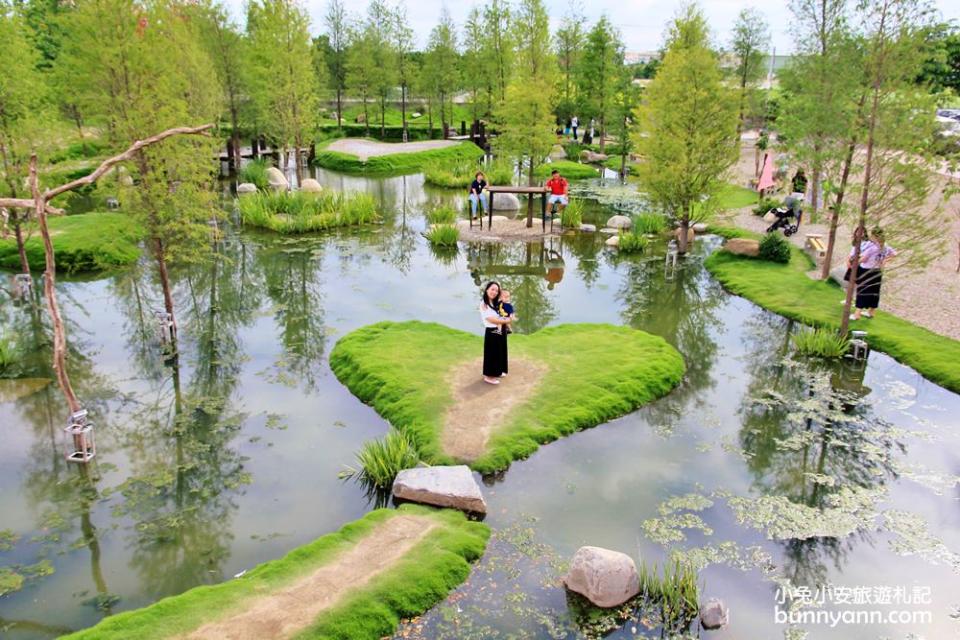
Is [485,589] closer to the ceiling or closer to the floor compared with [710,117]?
closer to the floor

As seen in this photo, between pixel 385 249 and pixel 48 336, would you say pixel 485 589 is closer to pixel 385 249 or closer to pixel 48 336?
pixel 48 336

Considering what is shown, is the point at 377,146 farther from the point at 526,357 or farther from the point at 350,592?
the point at 350,592

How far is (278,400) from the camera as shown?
12.6 m

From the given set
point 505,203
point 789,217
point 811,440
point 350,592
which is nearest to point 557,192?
point 505,203

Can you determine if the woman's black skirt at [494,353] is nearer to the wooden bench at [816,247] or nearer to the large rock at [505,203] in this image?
the wooden bench at [816,247]

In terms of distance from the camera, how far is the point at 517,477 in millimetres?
10188

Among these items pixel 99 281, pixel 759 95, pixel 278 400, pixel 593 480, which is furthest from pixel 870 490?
pixel 759 95

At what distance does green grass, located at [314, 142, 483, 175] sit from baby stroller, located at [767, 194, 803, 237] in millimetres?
18302

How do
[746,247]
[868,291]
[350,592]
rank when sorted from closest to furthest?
1. [350,592]
2. [868,291]
3. [746,247]

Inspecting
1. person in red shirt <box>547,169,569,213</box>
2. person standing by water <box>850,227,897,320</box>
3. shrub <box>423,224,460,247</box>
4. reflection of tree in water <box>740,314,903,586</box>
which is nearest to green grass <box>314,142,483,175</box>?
person in red shirt <box>547,169,569,213</box>

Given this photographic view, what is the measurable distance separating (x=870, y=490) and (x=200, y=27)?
126 feet

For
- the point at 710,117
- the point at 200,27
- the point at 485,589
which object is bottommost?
the point at 485,589

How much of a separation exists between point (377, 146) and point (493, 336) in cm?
3543

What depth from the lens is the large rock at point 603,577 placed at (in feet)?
25.1
